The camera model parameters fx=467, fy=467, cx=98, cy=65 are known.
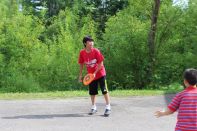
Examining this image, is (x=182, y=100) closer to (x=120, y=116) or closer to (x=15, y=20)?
(x=120, y=116)

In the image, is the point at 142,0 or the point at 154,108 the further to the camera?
the point at 142,0

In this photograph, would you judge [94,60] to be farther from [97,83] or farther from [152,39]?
[152,39]

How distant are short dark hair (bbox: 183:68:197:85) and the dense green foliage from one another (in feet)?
43.6

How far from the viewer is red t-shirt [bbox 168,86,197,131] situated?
17.6ft

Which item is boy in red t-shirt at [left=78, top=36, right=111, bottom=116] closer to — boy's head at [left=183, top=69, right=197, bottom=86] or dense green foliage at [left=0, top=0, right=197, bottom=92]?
boy's head at [left=183, top=69, right=197, bottom=86]

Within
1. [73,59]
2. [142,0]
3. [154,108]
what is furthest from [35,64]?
[154,108]

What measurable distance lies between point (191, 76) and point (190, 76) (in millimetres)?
11

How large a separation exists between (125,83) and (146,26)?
8.39 feet

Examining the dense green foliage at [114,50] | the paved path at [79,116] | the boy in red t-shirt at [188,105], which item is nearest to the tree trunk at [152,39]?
the dense green foliage at [114,50]

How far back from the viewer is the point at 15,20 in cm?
2222

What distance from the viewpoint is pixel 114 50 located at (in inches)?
770

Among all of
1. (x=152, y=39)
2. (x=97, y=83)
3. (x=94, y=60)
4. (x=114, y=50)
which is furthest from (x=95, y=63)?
(x=114, y=50)

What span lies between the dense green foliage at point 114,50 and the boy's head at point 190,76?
13.3 meters

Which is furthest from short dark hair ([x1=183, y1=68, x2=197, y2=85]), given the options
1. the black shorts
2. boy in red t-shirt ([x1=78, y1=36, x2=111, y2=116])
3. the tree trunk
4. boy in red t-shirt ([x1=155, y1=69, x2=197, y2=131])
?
the tree trunk
